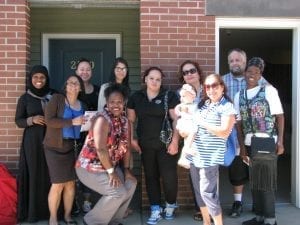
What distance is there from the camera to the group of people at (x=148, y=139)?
14.9ft

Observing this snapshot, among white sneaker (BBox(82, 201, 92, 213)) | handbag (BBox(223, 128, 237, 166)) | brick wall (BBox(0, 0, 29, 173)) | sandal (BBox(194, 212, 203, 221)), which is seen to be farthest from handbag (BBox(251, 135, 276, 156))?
brick wall (BBox(0, 0, 29, 173))

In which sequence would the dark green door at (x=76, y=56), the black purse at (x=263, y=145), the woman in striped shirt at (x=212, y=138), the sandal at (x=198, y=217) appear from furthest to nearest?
the dark green door at (x=76, y=56) → the sandal at (x=198, y=217) → the black purse at (x=263, y=145) → the woman in striped shirt at (x=212, y=138)

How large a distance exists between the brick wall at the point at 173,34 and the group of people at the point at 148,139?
0.39 metres

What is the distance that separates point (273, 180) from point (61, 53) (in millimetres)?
3917

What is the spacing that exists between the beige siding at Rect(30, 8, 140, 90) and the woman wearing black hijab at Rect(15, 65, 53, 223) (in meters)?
2.05

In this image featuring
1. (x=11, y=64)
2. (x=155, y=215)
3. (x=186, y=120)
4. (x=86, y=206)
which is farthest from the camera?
(x=86, y=206)

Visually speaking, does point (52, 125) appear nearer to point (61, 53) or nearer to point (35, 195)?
point (35, 195)

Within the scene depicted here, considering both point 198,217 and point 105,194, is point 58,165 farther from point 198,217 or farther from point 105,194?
point 198,217

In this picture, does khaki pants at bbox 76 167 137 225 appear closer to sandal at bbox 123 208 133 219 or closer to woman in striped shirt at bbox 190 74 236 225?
sandal at bbox 123 208 133 219

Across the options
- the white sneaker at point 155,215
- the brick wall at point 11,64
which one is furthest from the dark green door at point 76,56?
the white sneaker at point 155,215

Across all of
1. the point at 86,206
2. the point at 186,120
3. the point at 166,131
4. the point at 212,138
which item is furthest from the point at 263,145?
the point at 86,206

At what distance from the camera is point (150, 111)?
5113 mm

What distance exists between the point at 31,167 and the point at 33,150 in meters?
0.19

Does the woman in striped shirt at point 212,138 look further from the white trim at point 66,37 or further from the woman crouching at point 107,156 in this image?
the white trim at point 66,37
